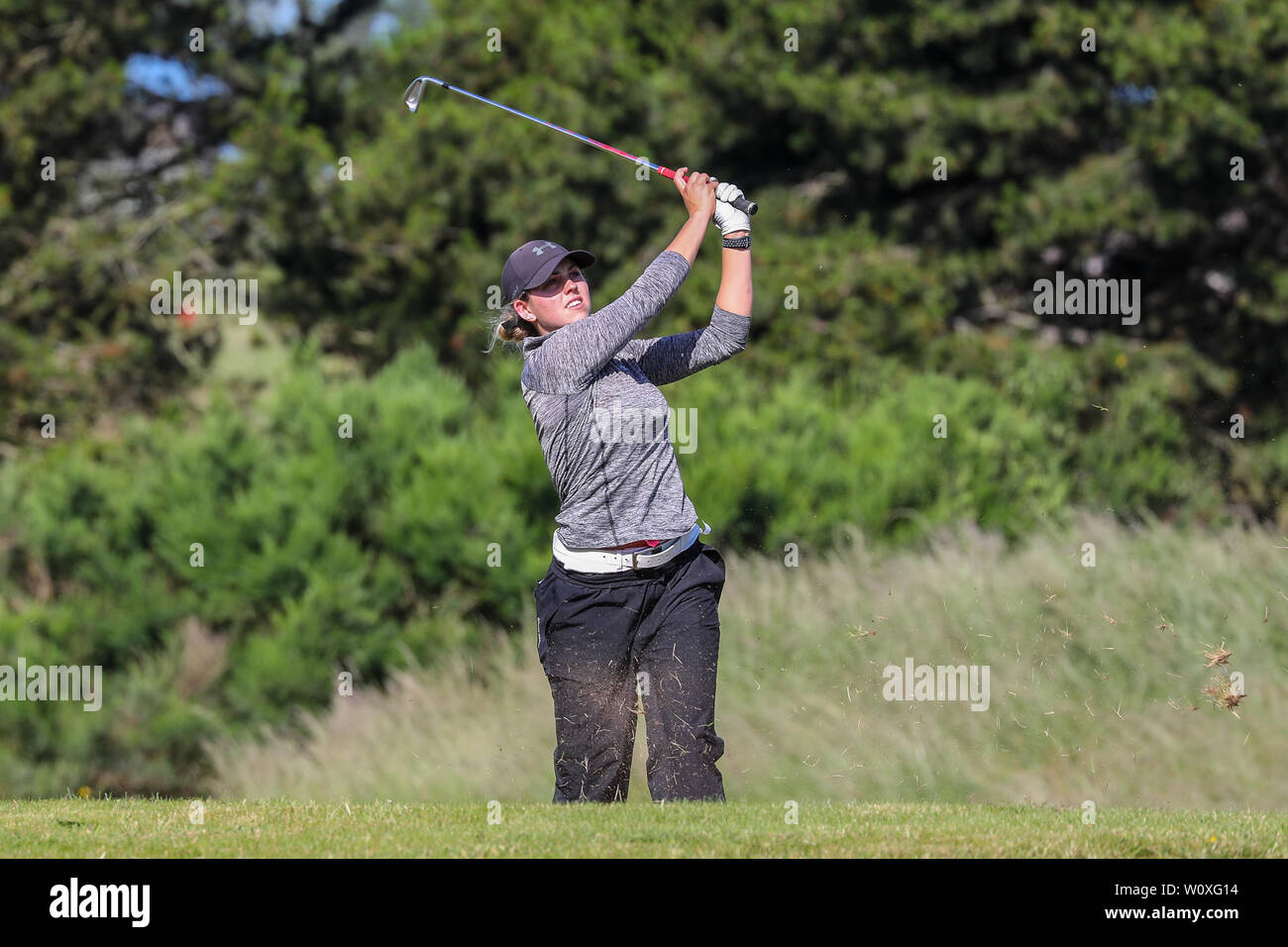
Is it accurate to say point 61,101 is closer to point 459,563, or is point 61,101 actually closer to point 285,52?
point 285,52

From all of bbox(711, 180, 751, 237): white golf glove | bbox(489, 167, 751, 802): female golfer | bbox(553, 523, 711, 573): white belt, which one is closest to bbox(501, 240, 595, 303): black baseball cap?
bbox(489, 167, 751, 802): female golfer

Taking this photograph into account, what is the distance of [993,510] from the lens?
1406 centimetres

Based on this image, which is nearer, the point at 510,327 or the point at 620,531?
the point at 620,531

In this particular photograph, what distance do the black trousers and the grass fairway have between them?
22cm

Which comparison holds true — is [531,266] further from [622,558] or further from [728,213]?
[622,558]

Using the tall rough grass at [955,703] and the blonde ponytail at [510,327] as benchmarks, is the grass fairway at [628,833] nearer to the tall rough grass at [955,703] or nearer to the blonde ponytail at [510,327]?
the blonde ponytail at [510,327]

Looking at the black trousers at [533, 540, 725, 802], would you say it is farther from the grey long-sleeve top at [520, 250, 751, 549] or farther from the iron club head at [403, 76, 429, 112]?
the iron club head at [403, 76, 429, 112]

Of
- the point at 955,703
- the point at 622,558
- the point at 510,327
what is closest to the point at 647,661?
the point at 622,558

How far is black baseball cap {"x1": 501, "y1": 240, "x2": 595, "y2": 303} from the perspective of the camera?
238 inches

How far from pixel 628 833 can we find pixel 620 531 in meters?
1.14

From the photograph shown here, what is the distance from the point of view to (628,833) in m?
5.25

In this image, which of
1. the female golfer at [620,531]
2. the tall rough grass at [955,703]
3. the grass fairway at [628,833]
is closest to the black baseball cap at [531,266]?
the female golfer at [620,531]

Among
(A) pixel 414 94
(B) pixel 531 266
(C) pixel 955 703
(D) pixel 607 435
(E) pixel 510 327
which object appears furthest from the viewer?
(C) pixel 955 703

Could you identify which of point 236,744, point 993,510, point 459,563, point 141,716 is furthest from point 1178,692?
point 141,716
